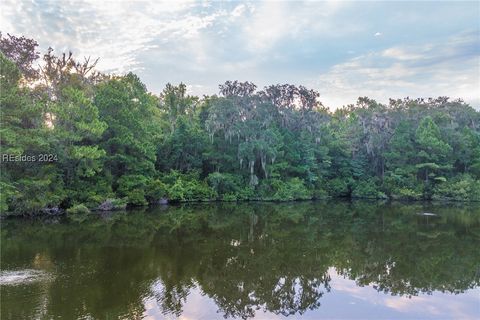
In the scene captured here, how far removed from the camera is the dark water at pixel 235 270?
29.6 ft

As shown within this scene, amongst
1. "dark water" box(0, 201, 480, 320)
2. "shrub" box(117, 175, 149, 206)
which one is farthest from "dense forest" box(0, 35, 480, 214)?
"dark water" box(0, 201, 480, 320)

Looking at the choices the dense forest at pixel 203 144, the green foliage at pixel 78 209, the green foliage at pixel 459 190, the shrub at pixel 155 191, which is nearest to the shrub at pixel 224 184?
the dense forest at pixel 203 144

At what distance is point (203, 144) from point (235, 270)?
2503cm

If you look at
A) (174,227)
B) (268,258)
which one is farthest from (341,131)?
(268,258)

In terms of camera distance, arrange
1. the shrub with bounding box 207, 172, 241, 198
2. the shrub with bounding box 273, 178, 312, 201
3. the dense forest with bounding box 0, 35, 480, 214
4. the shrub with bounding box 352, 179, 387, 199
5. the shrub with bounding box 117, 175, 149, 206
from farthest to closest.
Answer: the shrub with bounding box 352, 179, 387, 199 → the shrub with bounding box 273, 178, 312, 201 → the shrub with bounding box 207, 172, 241, 198 → the shrub with bounding box 117, 175, 149, 206 → the dense forest with bounding box 0, 35, 480, 214

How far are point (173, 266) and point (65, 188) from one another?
15950 millimetres

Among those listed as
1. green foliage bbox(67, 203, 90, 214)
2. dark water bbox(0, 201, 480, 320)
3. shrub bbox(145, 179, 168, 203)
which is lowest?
dark water bbox(0, 201, 480, 320)

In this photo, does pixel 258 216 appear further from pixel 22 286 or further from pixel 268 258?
pixel 22 286

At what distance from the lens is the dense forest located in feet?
76.2

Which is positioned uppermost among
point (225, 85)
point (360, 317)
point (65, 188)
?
point (225, 85)

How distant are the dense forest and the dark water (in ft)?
14.9

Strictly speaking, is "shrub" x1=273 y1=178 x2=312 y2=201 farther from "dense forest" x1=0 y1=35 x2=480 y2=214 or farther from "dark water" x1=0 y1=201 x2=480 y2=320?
"dark water" x1=0 y1=201 x2=480 y2=320

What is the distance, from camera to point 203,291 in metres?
10.1

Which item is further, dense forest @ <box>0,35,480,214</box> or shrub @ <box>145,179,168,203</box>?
shrub @ <box>145,179,168,203</box>
